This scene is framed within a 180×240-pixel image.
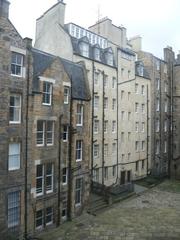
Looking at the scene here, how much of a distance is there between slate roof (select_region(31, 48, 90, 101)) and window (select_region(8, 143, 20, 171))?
4905 millimetres

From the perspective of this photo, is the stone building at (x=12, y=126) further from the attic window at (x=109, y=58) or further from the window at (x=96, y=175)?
the attic window at (x=109, y=58)

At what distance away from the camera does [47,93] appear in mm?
24125

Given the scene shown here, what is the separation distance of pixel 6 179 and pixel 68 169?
23.3 feet

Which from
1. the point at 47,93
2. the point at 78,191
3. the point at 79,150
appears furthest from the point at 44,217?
the point at 47,93

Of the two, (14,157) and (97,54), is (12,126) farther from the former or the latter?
(97,54)

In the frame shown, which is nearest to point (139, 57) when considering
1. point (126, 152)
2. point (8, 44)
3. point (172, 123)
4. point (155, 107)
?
point (155, 107)

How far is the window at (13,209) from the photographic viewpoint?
68.4 feet

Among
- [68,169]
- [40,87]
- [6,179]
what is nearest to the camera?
[6,179]

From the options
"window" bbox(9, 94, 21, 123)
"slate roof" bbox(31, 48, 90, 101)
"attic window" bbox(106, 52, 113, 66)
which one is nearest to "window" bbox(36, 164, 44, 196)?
"window" bbox(9, 94, 21, 123)

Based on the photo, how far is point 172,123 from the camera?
5278cm

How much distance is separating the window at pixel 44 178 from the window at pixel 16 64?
783 centimetres

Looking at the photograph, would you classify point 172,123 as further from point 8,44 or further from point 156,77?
point 8,44

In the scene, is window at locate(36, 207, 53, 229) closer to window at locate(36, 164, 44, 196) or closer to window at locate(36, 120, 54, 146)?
window at locate(36, 164, 44, 196)

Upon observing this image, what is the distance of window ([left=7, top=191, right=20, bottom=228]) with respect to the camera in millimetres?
20836
